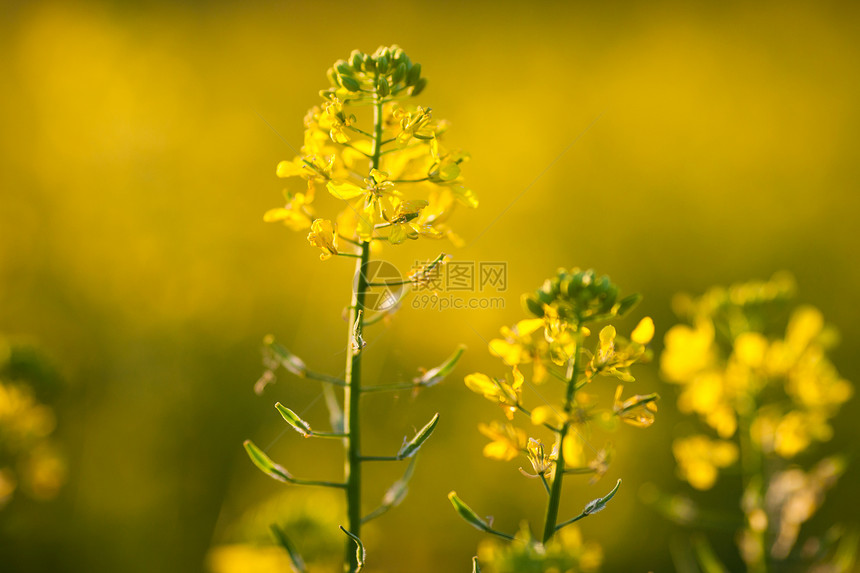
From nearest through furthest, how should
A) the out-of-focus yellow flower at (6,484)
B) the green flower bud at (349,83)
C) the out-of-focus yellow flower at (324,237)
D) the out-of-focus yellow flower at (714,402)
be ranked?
1. the out-of-focus yellow flower at (324,237)
2. the green flower bud at (349,83)
3. the out-of-focus yellow flower at (714,402)
4. the out-of-focus yellow flower at (6,484)

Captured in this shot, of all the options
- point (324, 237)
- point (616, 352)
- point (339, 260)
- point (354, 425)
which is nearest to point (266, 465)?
point (354, 425)

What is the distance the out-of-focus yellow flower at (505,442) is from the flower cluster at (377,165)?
2.00 feet

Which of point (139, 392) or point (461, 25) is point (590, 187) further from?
point (139, 392)

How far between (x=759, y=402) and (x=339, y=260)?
154 inches

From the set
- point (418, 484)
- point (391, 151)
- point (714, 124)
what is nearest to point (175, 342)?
point (418, 484)

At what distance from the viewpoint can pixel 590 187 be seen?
21.7ft

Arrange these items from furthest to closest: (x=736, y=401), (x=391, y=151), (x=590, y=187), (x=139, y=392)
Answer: (x=590, y=187) → (x=139, y=392) → (x=736, y=401) → (x=391, y=151)

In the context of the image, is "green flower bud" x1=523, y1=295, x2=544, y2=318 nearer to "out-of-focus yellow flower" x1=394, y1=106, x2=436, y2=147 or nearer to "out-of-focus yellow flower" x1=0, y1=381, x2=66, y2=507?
"out-of-focus yellow flower" x1=394, y1=106, x2=436, y2=147

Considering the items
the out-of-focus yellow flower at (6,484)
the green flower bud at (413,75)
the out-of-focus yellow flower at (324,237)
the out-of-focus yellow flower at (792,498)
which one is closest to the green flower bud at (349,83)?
the green flower bud at (413,75)

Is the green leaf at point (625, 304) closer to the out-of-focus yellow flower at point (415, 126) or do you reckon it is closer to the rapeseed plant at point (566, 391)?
the rapeseed plant at point (566, 391)

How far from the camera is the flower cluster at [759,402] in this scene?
2738mm

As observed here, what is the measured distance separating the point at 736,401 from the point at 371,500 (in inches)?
101

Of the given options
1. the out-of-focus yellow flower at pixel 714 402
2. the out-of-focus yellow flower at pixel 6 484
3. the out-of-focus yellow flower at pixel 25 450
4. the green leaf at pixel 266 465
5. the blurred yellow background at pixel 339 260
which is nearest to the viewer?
the green leaf at pixel 266 465

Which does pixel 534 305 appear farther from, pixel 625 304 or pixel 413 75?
pixel 413 75
